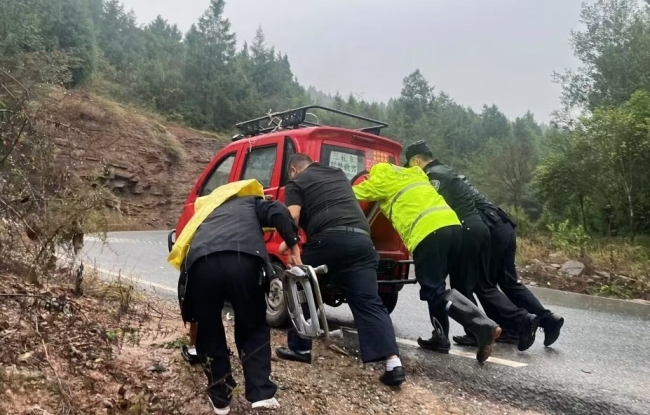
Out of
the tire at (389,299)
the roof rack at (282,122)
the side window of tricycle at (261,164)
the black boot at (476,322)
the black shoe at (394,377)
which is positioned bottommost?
the black shoe at (394,377)

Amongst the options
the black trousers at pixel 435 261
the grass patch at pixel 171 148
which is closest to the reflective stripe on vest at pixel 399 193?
the black trousers at pixel 435 261

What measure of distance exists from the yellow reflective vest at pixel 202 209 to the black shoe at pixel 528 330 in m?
2.64

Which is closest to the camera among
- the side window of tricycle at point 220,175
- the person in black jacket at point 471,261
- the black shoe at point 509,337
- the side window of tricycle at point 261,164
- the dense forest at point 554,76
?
the person in black jacket at point 471,261

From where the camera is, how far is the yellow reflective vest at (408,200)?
4867 millimetres

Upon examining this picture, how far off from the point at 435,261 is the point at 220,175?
2838 millimetres

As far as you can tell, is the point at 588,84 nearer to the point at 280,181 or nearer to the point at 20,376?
the point at 280,181

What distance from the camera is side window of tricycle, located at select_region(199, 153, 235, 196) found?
6.54m

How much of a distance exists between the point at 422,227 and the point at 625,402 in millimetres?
1858

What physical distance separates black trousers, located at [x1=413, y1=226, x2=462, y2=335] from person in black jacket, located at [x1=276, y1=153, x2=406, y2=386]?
0.58 meters

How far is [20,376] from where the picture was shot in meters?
3.06

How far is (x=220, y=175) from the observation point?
6.68 metres

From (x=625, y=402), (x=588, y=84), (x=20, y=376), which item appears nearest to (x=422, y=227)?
(x=625, y=402)

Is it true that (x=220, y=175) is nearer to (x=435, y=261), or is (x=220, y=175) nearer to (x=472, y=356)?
(x=435, y=261)

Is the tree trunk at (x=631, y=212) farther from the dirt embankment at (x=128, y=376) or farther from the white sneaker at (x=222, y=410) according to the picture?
the white sneaker at (x=222, y=410)
